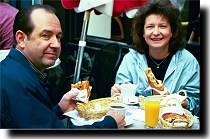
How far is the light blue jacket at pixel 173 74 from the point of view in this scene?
2609mm

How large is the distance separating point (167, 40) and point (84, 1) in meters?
0.72

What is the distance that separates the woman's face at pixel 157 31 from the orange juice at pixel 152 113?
759mm

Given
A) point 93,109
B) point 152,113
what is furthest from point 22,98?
point 152,113

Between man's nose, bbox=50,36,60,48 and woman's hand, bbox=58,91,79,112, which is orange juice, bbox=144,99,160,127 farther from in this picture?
man's nose, bbox=50,36,60,48

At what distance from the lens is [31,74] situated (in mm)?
1831

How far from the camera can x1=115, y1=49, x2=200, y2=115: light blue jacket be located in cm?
261

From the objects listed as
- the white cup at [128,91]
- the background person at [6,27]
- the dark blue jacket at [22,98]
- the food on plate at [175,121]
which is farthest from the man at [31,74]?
the background person at [6,27]

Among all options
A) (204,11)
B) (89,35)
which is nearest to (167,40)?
(204,11)

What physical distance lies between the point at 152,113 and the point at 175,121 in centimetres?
13

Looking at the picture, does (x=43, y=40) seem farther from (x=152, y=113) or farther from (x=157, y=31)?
(x=157, y=31)

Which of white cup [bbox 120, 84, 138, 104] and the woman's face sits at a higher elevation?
the woman's face

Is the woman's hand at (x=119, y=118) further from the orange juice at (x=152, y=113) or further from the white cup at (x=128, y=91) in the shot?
the white cup at (x=128, y=91)

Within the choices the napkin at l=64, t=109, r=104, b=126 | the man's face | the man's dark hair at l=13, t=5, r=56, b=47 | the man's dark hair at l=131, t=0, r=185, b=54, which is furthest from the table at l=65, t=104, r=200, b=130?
the man's dark hair at l=131, t=0, r=185, b=54

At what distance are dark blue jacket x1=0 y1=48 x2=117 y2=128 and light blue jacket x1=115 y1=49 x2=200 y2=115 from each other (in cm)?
96
